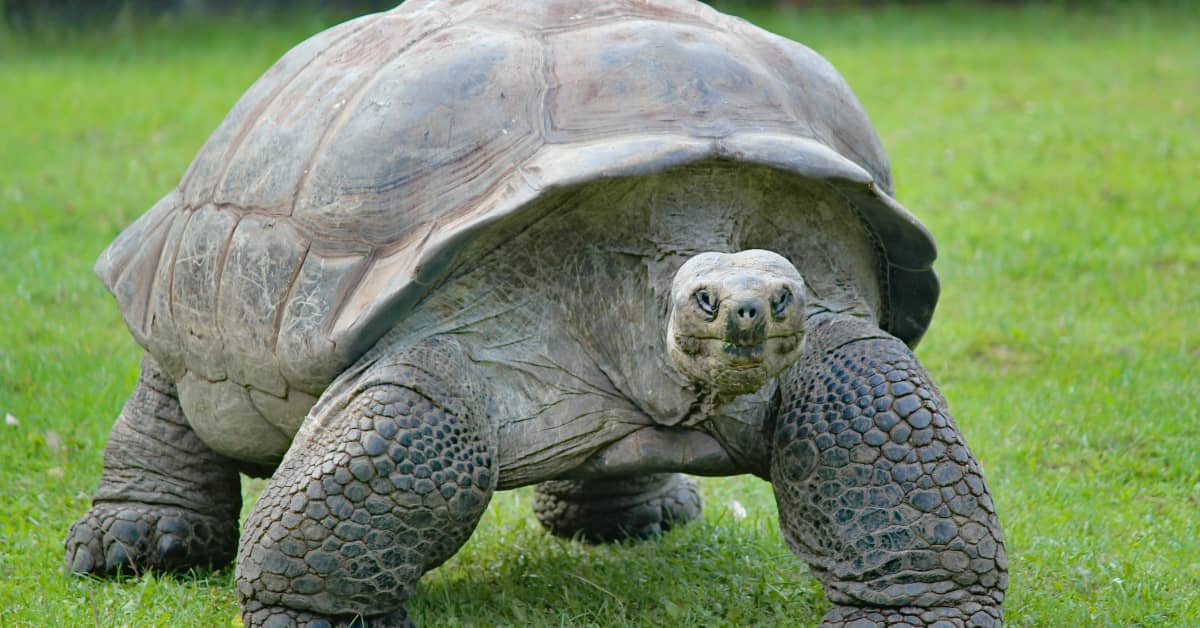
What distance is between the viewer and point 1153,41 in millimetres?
12609

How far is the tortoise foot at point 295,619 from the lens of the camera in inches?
125

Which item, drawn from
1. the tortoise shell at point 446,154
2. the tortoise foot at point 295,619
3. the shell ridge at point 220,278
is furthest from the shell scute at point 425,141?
the tortoise foot at point 295,619

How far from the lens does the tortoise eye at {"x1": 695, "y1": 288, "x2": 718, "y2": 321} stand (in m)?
2.84

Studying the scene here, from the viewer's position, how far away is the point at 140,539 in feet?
13.2

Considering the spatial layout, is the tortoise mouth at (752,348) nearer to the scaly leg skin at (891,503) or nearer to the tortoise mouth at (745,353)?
the tortoise mouth at (745,353)

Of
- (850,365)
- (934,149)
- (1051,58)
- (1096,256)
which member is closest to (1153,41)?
(1051,58)

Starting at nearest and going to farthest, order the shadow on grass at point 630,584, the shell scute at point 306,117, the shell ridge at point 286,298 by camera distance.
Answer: the shell ridge at point 286,298
the shell scute at point 306,117
the shadow on grass at point 630,584

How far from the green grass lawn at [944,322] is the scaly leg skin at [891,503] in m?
0.49

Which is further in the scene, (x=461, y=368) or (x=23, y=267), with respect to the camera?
(x=23, y=267)

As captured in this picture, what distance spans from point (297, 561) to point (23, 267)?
A: 4.77 m

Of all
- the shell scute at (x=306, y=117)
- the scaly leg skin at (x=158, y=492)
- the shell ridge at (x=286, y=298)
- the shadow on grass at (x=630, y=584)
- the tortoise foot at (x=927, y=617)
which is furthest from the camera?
the scaly leg skin at (x=158, y=492)

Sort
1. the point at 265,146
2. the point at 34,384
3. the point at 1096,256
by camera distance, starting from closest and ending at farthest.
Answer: the point at 265,146, the point at 34,384, the point at 1096,256

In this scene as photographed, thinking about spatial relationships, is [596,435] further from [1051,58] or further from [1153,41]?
[1153,41]

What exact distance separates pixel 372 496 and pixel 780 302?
967 mm
